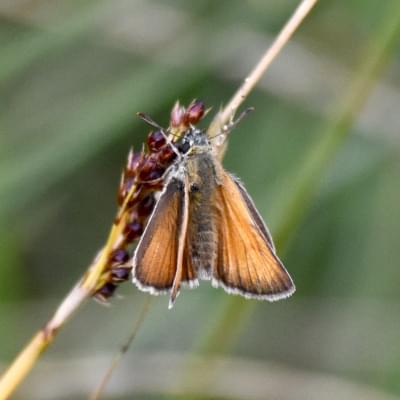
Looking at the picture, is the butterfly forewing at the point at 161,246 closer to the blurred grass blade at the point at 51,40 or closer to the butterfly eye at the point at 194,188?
the butterfly eye at the point at 194,188

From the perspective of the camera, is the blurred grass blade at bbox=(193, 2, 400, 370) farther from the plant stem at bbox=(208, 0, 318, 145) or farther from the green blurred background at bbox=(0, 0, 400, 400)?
the green blurred background at bbox=(0, 0, 400, 400)

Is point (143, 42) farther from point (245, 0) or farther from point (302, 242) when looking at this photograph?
point (302, 242)

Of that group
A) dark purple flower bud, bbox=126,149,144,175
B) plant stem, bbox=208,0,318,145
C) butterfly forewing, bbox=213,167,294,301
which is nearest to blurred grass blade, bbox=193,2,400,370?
butterfly forewing, bbox=213,167,294,301

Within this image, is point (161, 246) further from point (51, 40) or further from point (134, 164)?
point (51, 40)

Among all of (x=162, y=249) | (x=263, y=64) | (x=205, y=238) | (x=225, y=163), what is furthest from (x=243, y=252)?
(x=225, y=163)

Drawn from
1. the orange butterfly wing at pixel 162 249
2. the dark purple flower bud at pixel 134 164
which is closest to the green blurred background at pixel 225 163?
the orange butterfly wing at pixel 162 249

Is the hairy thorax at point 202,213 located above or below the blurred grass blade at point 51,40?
below

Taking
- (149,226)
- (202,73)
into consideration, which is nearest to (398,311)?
(202,73)
